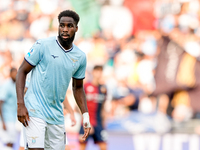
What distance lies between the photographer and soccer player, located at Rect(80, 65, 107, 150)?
8078mm

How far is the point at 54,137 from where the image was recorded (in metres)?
4.16

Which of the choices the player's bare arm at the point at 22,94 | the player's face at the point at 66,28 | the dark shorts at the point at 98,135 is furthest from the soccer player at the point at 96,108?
the player's bare arm at the point at 22,94

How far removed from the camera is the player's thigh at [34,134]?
388 centimetres

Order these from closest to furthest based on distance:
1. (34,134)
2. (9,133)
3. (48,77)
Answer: (34,134)
(48,77)
(9,133)

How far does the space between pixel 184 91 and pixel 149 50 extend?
1.82m

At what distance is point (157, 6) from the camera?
14.4 m

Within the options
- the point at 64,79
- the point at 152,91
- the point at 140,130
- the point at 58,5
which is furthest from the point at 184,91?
the point at 64,79

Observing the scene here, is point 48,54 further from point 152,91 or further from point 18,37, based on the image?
point 18,37

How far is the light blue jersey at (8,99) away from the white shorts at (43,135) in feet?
13.2

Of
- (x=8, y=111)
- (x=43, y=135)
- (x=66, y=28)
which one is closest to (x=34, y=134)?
(x=43, y=135)

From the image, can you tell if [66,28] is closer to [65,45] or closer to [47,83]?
[65,45]

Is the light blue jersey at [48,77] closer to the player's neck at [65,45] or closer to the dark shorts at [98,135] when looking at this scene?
the player's neck at [65,45]

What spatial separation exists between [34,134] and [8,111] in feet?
14.4

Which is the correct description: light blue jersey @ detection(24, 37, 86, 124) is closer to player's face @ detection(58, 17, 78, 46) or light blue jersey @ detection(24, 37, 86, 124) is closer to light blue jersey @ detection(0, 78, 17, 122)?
player's face @ detection(58, 17, 78, 46)
